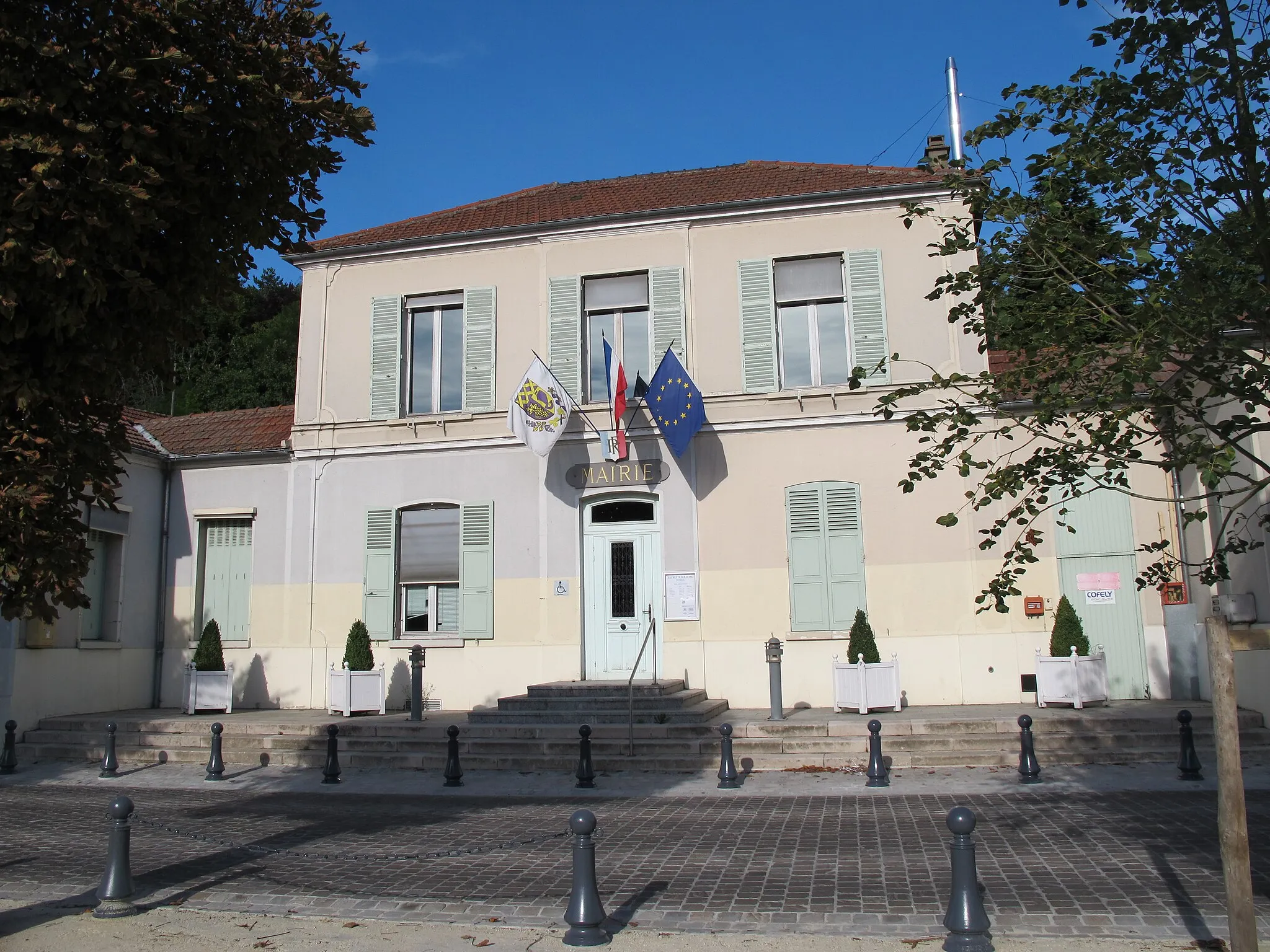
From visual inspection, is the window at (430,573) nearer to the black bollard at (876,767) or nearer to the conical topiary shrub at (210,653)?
the conical topiary shrub at (210,653)

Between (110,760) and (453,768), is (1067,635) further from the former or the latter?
(110,760)

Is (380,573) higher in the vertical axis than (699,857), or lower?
higher

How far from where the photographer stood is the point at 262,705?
16.4 meters

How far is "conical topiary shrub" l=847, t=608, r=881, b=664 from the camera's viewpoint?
13906 mm

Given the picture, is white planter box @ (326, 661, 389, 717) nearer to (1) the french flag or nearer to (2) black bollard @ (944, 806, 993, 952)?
(1) the french flag

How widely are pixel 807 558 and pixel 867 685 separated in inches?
82.3

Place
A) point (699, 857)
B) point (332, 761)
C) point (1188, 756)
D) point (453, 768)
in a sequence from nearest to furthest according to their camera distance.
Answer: point (699, 857) < point (1188, 756) < point (453, 768) < point (332, 761)

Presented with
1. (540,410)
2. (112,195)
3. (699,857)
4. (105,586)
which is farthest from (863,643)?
(105,586)

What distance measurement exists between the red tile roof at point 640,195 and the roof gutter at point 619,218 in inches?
2.6

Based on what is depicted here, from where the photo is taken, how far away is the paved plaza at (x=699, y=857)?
21.2 feet

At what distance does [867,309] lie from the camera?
15305mm

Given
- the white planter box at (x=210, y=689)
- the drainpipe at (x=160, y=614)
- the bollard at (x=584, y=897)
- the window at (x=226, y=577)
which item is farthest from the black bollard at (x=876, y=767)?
the drainpipe at (x=160, y=614)

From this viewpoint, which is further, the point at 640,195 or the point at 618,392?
the point at 640,195

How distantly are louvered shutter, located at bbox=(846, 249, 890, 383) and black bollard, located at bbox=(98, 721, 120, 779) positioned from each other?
1128cm
